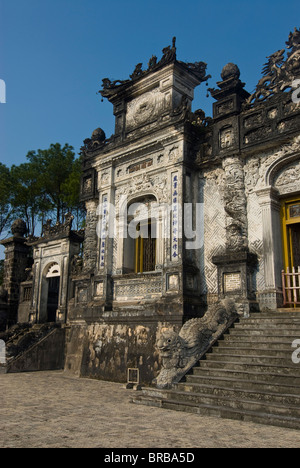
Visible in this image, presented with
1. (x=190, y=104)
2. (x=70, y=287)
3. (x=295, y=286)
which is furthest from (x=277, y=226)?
(x=70, y=287)

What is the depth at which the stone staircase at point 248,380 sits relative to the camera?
5.64 m

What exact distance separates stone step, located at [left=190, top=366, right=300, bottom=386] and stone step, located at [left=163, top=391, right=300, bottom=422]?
0.54 metres

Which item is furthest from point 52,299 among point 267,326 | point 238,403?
point 238,403

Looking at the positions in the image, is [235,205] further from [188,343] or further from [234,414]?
[234,414]

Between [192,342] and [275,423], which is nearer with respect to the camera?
[275,423]

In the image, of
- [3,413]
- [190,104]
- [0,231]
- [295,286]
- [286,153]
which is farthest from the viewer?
[0,231]

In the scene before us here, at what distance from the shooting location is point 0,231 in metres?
24.4

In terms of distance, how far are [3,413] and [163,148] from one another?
7899mm

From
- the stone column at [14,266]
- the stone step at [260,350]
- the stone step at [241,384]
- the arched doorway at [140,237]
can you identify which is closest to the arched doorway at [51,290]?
the stone column at [14,266]

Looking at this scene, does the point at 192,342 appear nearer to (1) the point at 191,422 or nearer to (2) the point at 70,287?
(1) the point at 191,422

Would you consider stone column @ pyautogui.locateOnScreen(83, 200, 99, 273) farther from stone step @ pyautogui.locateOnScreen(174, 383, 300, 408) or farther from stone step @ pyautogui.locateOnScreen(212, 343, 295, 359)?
stone step @ pyautogui.locateOnScreen(174, 383, 300, 408)

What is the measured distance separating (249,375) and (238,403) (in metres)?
0.79

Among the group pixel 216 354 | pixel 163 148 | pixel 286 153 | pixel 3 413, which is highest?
pixel 163 148

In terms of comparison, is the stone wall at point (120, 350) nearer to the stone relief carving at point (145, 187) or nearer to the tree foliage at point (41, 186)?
the stone relief carving at point (145, 187)
